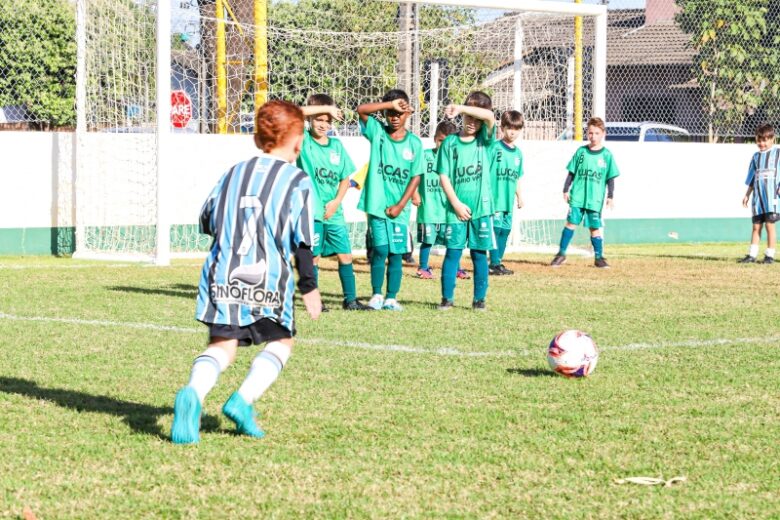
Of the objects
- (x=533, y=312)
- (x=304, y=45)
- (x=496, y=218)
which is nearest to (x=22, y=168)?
(x=304, y=45)

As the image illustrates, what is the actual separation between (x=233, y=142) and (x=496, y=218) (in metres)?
4.31

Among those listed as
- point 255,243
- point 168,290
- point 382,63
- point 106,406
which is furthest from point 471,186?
point 382,63

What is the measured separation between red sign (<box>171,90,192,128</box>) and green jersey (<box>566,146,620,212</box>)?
5.22 meters

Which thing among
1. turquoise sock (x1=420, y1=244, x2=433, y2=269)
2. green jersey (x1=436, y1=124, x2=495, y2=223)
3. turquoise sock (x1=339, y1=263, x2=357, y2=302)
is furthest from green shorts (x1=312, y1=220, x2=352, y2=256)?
turquoise sock (x1=420, y1=244, x2=433, y2=269)

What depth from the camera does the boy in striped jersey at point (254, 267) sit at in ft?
16.7

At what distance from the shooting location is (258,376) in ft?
16.9

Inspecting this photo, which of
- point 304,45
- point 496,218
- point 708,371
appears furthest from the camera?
point 304,45

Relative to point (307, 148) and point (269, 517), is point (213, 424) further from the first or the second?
point (307, 148)

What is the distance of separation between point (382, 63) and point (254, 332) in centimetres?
1288

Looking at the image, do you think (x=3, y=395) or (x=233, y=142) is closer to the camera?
(x=3, y=395)

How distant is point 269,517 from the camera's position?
407 centimetres

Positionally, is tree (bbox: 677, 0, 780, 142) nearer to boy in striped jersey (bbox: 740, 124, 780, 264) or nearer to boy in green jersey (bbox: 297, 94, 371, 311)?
boy in striped jersey (bbox: 740, 124, 780, 264)

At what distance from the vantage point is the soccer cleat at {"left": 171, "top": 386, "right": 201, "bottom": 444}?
195 inches

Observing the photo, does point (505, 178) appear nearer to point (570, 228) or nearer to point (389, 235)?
point (570, 228)
